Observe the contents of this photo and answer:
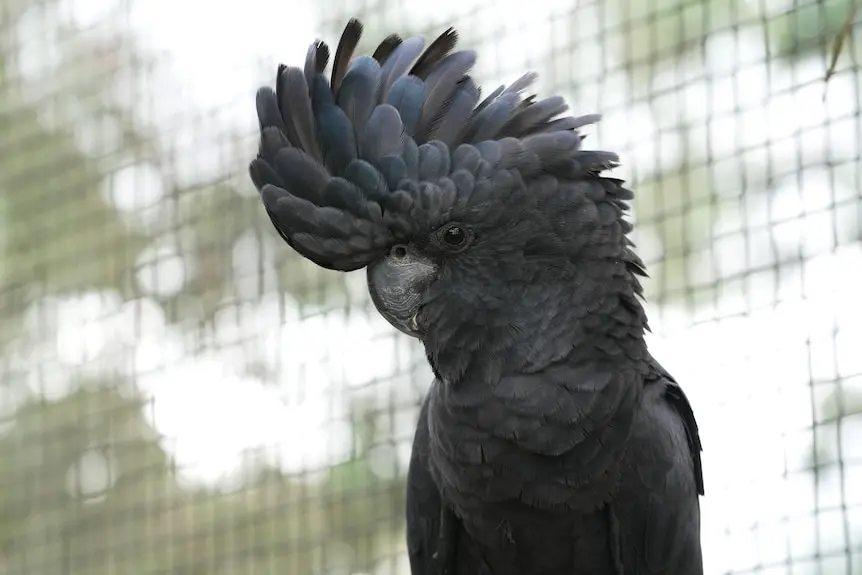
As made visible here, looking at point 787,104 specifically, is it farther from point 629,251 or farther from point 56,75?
point 56,75

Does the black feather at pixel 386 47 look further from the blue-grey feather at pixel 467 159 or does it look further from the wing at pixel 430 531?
the wing at pixel 430 531

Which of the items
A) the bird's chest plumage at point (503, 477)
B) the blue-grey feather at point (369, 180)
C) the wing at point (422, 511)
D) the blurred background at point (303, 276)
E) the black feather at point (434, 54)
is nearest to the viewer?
the blue-grey feather at point (369, 180)

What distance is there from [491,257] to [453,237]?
0.10 metres

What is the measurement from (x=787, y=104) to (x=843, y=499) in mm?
1537

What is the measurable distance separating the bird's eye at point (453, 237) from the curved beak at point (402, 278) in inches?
2.7

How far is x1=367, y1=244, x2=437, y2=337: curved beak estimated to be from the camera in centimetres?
285

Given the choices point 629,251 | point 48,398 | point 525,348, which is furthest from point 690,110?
point 48,398

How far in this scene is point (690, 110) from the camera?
16.0 ft

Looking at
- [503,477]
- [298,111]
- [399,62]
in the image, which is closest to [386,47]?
[399,62]

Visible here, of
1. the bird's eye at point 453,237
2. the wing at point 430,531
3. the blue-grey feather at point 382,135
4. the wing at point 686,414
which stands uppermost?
the blue-grey feather at point 382,135

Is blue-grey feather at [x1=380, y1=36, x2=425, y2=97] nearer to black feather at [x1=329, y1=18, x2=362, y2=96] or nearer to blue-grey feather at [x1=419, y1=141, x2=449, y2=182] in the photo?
black feather at [x1=329, y1=18, x2=362, y2=96]

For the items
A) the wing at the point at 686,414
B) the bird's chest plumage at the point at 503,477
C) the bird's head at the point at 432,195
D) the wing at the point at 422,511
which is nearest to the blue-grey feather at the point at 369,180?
the bird's head at the point at 432,195

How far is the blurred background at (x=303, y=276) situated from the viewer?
4484 millimetres

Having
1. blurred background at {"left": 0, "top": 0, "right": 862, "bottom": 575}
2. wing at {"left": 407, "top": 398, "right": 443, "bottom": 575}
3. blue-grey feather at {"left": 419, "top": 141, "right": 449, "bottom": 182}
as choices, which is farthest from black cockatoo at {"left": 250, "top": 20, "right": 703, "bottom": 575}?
blurred background at {"left": 0, "top": 0, "right": 862, "bottom": 575}
